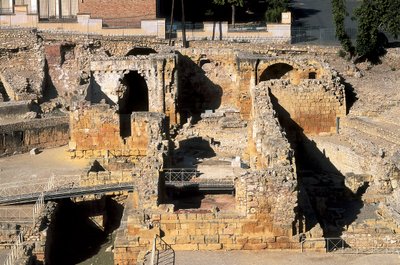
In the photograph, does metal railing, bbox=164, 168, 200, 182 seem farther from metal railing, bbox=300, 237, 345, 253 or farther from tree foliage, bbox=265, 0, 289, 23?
tree foliage, bbox=265, 0, 289, 23

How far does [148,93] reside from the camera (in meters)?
44.4

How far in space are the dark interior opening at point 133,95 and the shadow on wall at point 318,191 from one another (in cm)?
770

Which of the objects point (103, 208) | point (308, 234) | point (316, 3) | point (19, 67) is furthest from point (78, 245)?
point (316, 3)

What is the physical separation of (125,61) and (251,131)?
9298mm

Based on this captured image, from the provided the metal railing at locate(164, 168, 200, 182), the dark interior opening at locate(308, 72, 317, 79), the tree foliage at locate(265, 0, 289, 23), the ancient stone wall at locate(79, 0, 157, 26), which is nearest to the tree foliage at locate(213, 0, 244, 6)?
the tree foliage at locate(265, 0, 289, 23)

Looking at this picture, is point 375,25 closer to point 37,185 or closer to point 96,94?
point 96,94

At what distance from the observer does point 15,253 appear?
27250 mm

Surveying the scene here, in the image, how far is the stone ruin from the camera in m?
A: 24.3

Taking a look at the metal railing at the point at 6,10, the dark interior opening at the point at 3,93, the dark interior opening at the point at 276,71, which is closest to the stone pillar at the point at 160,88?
the dark interior opening at the point at 276,71

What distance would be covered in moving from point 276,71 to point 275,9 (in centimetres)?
1470

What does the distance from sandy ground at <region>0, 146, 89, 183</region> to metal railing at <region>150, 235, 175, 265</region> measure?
505 inches

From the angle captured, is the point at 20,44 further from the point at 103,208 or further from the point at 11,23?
the point at 103,208

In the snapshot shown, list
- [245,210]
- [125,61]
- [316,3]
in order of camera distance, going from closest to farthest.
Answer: [245,210], [125,61], [316,3]

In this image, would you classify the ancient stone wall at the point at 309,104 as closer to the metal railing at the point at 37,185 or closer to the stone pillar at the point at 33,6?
the metal railing at the point at 37,185
